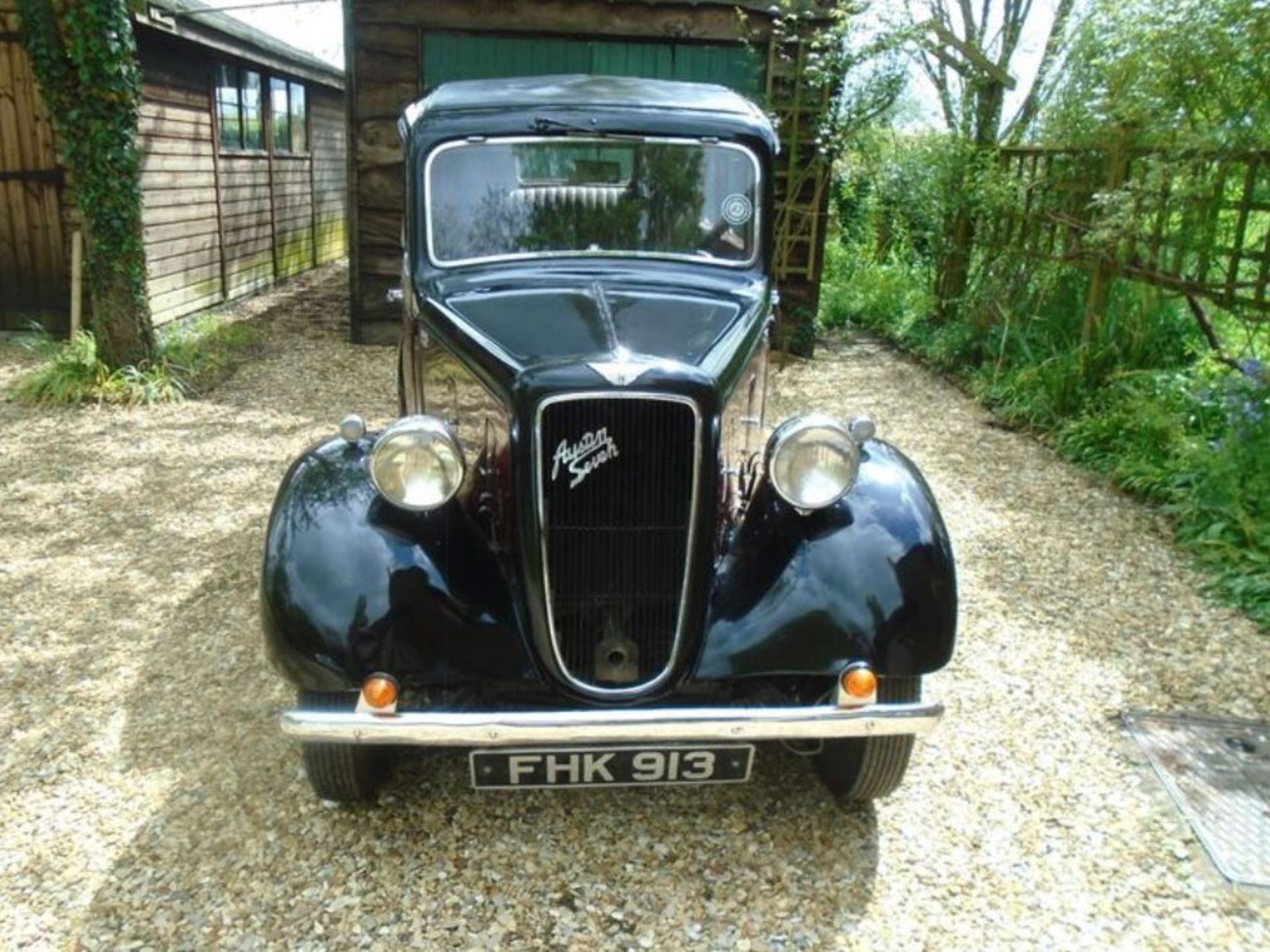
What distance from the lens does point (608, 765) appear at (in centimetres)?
255

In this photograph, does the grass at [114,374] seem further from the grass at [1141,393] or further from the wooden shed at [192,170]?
the grass at [1141,393]

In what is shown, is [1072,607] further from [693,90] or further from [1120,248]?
[1120,248]

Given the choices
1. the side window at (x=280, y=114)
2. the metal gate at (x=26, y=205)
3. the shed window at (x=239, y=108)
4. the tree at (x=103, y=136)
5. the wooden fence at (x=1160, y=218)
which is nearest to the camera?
the wooden fence at (x=1160, y=218)

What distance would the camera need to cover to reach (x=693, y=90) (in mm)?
4156

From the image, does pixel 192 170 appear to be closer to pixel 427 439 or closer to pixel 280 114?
pixel 280 114

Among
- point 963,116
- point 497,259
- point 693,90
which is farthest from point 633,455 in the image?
point 963,116

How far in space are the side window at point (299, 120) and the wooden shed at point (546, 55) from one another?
5.49 meters

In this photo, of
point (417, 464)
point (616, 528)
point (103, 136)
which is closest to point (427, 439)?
point (417, 464)

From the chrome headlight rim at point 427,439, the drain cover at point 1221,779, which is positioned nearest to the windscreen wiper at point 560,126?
the chrome headlight rim at point 427,439

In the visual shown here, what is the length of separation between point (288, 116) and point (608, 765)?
13.0m

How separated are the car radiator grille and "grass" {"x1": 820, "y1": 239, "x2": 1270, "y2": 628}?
9.90 ft

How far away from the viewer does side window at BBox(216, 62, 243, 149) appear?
10.8 meters

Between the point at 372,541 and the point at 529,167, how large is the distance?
1.62 meters

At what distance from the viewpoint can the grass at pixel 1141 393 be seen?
4.98 metres
